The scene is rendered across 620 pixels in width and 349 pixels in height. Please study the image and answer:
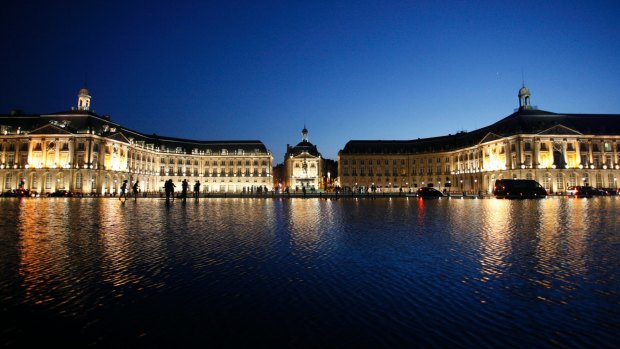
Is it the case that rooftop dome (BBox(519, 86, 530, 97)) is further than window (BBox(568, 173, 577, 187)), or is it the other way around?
rooftop dome (BBox(519, 86, 530, 97))

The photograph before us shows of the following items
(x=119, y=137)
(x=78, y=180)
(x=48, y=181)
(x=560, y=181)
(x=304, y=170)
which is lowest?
(x=560, y=181)

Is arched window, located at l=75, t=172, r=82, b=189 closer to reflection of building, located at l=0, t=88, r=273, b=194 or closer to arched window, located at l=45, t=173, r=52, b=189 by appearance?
reflection of building, located at l=0, t=88, r=273, b=194

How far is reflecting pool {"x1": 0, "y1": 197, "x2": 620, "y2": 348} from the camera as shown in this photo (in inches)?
146

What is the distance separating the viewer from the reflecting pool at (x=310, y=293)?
146 inches

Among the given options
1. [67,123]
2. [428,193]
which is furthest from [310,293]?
Result: [67,123]

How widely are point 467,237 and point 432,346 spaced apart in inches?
305

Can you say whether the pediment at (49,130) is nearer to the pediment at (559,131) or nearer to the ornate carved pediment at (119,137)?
the ornate carved pediment at (119,137)

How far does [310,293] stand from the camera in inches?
202

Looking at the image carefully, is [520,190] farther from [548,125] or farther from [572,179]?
[548,125]

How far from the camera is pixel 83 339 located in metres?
3.60

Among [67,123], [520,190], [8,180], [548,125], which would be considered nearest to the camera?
[520,190]

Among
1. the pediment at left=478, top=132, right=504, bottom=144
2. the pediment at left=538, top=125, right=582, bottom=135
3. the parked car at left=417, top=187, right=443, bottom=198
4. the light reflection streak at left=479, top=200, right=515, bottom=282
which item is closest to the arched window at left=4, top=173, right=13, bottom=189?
the parked car at left=417, top=187, right=443, bottom=198

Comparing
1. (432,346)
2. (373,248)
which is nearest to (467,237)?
(373,248)

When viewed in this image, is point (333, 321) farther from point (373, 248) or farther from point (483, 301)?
point (373, 248)
